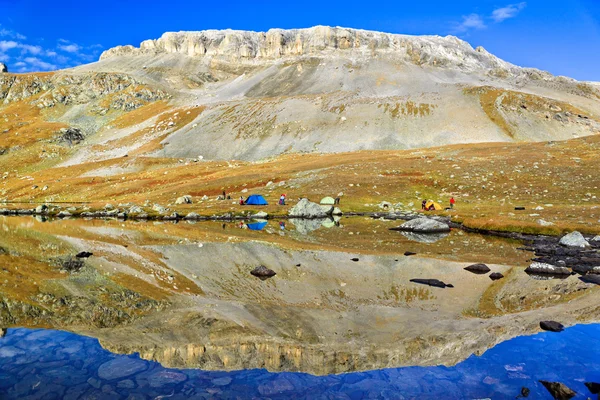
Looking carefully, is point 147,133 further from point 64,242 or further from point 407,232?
point 407,232

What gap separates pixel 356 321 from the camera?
21250 mm

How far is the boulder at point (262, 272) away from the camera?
101 ft

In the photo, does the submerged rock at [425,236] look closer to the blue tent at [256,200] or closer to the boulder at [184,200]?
the blue tent at [256,200]

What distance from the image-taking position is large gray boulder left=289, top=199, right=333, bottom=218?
70.0 meters

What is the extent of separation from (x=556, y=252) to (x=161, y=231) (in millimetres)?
44130

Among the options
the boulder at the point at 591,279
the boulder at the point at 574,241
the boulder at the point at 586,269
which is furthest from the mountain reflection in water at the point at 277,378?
the boulder at the point at 574,241

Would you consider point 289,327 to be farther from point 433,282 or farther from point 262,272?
point 433,282

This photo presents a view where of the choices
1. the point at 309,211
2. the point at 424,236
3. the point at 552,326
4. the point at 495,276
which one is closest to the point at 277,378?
the point at 552,326

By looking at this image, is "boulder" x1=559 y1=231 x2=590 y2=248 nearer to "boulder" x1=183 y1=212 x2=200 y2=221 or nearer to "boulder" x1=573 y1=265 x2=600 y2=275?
"boulder" x1=573 y1=265 x2=600 y2=275

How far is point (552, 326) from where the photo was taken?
20172 millimetres

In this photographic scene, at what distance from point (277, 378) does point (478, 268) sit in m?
21.3

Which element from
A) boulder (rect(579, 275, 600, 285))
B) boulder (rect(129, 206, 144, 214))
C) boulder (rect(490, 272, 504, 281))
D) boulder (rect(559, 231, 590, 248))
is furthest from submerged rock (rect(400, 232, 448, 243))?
boulder (rect(129, 206, 144, 214))

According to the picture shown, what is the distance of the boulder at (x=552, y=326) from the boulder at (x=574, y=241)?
2391 cm

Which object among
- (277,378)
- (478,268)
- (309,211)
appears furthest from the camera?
(309,211)
